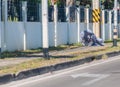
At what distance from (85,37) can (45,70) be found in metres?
16.0

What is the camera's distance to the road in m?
13.9

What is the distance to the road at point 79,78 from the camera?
1395 cm

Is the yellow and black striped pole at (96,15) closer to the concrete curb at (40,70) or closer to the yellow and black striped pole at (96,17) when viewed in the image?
the yellow and black striped pole at (96,17)

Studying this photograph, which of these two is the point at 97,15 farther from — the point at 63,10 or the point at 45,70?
the point at 45,70

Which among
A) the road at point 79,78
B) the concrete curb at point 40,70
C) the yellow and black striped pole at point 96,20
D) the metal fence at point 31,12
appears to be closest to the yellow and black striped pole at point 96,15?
the yellow and black striped pole at point 96,20

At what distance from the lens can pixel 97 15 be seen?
122ft

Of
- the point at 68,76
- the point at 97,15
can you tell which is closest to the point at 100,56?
the point at 68,76

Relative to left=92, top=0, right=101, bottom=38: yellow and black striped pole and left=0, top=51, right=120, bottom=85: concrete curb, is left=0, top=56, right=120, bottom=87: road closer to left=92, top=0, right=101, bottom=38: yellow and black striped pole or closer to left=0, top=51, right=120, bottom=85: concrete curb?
left=0, top=51, right=120, bottom=85: concrete curb

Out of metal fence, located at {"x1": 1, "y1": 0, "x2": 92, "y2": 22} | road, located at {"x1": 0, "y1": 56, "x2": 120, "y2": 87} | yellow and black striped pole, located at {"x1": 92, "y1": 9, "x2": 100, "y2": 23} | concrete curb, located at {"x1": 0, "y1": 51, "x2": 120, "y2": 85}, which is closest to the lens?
road, located at {"x1": 0, "y1": 56, "x2": 120, "y2": 87}

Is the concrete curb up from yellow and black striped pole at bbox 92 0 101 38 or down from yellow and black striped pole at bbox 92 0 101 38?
down

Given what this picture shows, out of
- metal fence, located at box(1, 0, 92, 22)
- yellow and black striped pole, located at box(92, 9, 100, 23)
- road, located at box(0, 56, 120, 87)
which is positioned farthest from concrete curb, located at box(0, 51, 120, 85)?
yellow and black striped pole, located at box(92, 9, 100, 23)

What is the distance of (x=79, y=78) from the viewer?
15461mm

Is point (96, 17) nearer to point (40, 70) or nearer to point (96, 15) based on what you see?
point (96, 15)

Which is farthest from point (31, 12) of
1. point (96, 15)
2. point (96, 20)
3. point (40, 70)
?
point (40, 70)
